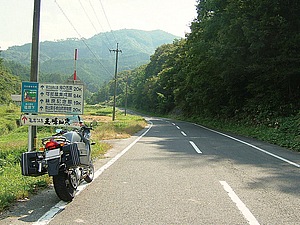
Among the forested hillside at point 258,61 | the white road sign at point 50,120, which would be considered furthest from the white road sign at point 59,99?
the forested hillside at point 258,61

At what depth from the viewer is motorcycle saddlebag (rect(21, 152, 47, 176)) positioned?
4742 millimetres

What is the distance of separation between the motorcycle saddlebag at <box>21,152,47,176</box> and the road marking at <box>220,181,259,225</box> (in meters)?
3.04

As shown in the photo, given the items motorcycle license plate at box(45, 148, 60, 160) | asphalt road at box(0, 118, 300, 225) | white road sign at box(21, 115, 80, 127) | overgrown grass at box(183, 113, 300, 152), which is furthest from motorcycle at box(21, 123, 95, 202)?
overgrown grass at box(183, 113, 300, 152)

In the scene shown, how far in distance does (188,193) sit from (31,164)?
2.68 meters

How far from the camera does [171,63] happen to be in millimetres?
67625

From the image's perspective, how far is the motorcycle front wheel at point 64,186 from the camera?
4777mm

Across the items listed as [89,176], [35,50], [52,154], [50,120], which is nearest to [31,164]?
[52,154]

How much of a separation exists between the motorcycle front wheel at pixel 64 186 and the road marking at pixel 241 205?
263 cm

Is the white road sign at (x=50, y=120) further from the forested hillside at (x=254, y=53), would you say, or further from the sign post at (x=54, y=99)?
the forested hillside at (x=254, y=53)

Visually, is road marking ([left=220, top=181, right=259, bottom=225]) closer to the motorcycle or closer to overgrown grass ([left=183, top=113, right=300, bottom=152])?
the motorcycle

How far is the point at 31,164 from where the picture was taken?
4762 mm

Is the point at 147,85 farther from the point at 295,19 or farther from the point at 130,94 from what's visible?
the point at 295,19

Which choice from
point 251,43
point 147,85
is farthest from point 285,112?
point 147,85

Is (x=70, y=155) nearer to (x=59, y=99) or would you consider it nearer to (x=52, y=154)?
(x=52, y=154)
